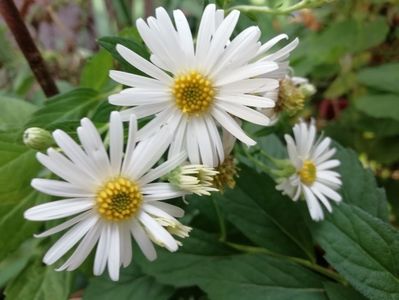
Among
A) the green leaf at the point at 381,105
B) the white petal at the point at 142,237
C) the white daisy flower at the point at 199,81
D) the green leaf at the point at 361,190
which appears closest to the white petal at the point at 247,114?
the white daisy flower at the point at 199,81

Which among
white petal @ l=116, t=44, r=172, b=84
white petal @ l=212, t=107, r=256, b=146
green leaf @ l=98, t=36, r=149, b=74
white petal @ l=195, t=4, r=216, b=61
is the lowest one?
white petal @ l=212, t=107, r=256, b=146

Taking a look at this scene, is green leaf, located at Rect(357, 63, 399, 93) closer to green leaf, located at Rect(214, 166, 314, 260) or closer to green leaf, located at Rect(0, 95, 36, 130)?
green leaf, located at Rect(214, 166, 314, 260)

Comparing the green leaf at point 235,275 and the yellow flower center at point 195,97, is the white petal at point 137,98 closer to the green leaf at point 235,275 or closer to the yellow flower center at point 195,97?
the yellow flower center at point 195,97

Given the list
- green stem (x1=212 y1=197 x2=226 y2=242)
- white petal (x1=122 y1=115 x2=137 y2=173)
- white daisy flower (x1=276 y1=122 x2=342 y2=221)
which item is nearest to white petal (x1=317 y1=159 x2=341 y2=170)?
white daisy flower (x1=276 y1=122 x2=342 y2=221)

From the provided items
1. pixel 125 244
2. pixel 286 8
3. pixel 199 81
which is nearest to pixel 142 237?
pixel 125 244

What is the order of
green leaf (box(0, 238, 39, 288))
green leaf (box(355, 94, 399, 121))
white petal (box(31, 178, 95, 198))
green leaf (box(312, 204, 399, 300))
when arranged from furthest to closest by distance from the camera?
1. green leaf (box(355, 94, 399, 121))
2. green leaf (box(0, 238, 39, 288))
3. green leaf (box(312, 204, 399, 300))
4. white petal (box(31, 178, 95, 198))

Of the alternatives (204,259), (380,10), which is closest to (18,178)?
(204,259)

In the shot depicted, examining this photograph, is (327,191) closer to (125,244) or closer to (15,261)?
(125,244)

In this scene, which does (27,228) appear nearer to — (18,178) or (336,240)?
(18,178)
